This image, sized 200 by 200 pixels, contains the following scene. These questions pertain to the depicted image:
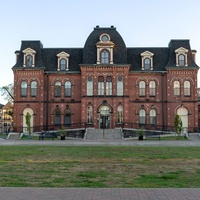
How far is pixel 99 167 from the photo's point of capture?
14.7m

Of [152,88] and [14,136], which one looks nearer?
[14,136]

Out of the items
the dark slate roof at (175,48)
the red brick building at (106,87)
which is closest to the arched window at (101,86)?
the red brick building at (106,87)

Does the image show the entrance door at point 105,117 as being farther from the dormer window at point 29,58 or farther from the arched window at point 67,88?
the dormer window at point 29,58


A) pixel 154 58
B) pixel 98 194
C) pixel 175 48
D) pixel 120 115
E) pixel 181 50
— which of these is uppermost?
pixel 175 48

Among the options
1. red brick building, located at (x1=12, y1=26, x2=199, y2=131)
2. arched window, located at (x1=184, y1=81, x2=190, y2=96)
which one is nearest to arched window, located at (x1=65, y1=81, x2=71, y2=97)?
red brick building, located at (x1=12, y1=26, x2=199, y2=131)

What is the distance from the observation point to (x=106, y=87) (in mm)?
50656

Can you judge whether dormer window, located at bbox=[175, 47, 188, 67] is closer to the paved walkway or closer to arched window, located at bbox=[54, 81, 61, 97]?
arched window, located at bbox=[54, 81, 61, 97]

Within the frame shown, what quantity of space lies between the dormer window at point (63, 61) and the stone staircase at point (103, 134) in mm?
10967

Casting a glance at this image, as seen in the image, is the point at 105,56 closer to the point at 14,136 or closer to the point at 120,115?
the point at 120,115

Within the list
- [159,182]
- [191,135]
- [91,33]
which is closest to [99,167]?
[159,182]

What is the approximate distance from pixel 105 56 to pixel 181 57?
11363 mm

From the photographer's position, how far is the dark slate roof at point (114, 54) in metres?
51.7

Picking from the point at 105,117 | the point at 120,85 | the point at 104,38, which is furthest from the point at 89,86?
the point at 104,38

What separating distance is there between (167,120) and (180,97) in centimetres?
388
